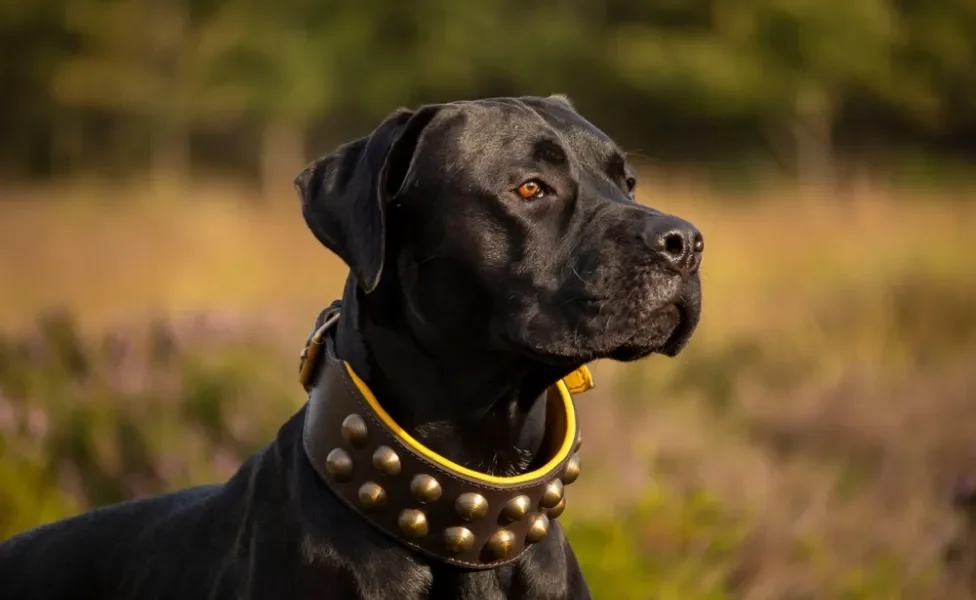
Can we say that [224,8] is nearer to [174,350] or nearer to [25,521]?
[174,350]

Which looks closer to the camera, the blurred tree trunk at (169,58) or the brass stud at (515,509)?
the brass stud at (515,509)

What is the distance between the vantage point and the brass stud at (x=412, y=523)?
232cm

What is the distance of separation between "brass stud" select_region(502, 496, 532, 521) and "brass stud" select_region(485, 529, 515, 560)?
31 mm

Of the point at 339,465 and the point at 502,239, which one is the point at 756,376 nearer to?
the point at 502,239

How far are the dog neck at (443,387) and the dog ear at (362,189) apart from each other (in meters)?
0.11

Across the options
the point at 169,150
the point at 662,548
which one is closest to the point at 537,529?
the point at 662,548

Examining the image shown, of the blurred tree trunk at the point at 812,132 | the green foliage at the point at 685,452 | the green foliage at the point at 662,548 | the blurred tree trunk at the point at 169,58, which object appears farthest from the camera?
the blurred tree trunk at the point at 812,132

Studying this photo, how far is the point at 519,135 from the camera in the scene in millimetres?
2678

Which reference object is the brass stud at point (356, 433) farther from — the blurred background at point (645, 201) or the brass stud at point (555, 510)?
the blurred background at point (645, 201)

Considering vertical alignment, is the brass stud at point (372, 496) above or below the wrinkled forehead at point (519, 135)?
below

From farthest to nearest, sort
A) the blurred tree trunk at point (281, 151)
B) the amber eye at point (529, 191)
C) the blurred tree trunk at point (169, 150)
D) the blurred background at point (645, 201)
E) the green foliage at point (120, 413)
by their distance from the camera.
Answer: the blurred tree trunk at point (281, 151)
the blurred tree trunk at point (169, 150)
the green foliage at point (120, 413)
the blurred background at point (645, 201)
the amber eye at point (529, 191)

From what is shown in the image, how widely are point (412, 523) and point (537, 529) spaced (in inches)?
10.7

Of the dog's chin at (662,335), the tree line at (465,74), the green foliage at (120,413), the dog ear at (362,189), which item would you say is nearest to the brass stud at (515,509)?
the dog's chin at (662,335)

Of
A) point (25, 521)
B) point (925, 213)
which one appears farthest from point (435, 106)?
point (925, 213)
